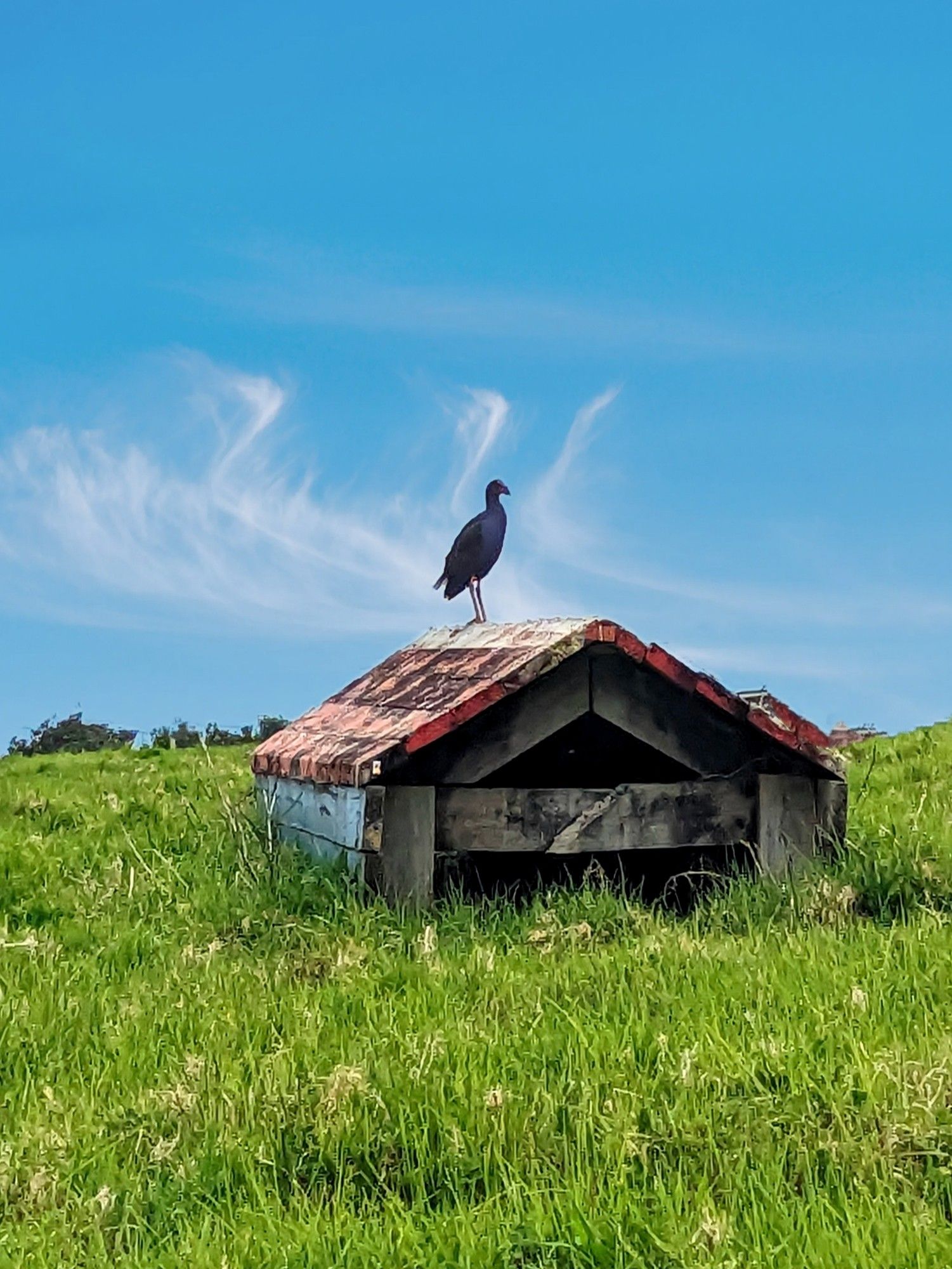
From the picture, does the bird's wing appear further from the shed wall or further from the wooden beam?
the wooden beam

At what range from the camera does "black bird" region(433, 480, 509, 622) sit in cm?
1292

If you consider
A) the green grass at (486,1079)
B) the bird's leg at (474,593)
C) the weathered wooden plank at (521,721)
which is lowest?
the green grass at (486,1079)

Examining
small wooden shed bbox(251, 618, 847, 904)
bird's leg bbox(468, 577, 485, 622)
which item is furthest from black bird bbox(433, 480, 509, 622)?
small wooden shed bbox(251, 618, 847, 904)

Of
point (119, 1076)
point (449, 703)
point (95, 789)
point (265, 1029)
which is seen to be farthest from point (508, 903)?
point (95, 789)

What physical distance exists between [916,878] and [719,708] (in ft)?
5.13

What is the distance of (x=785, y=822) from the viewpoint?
9.04 metres

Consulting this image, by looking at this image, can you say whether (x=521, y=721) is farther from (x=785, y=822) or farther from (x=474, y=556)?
(x=474, y=556)

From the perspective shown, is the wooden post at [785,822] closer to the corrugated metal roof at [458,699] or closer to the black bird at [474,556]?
the corrugated metal roof at [458,699]

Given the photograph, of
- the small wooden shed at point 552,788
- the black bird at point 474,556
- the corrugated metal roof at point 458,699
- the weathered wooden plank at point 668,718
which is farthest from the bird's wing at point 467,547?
the weathered wooden plank at point 668,718

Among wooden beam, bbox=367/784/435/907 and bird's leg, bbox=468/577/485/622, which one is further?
bird's leg, bbox=468/577/485/622

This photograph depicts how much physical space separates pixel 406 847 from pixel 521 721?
3.37 feet

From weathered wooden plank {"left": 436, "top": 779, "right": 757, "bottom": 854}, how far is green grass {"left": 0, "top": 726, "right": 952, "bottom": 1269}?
42 centimetres

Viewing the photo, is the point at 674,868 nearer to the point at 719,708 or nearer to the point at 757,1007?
the point at 719,708

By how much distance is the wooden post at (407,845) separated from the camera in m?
8.25
